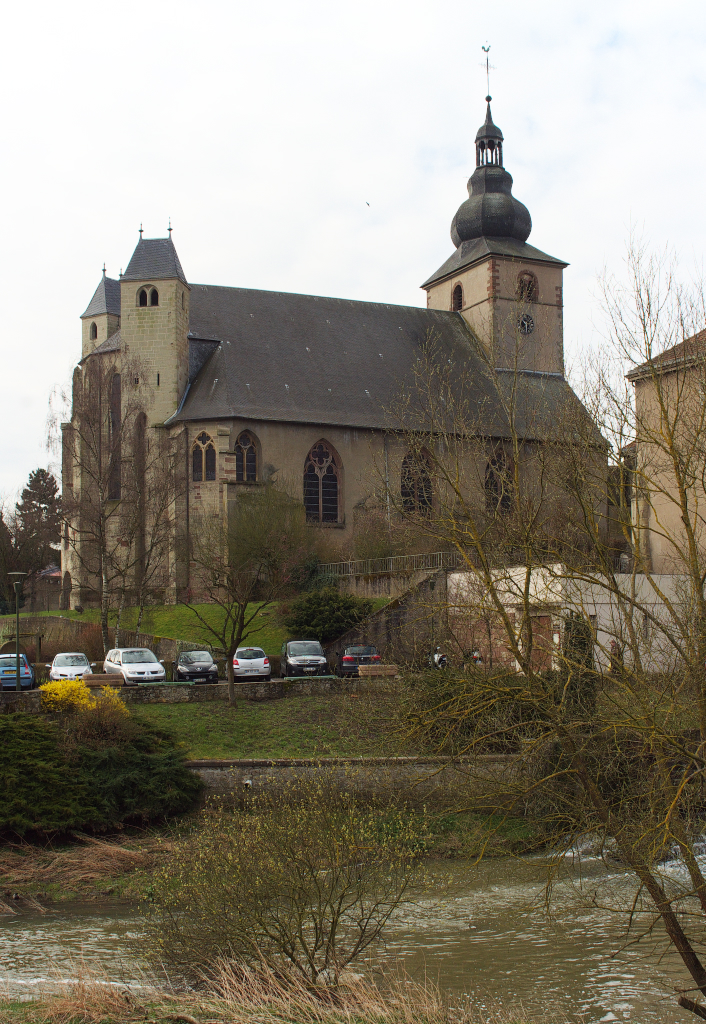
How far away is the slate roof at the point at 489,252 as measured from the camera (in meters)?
51.1

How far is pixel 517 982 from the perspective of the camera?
11.9m

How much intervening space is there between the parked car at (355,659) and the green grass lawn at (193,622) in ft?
11.8

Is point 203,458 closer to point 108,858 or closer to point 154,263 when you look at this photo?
point 154,263

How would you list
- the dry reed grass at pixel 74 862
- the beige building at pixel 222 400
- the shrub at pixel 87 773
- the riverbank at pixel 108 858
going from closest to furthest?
the riverbank at pixel 108 858
the dry reed grass at pixel 74 862
the shrub at pixel 87 773
the beige building at pixel 222 400

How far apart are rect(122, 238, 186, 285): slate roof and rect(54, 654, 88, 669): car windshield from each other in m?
19.8

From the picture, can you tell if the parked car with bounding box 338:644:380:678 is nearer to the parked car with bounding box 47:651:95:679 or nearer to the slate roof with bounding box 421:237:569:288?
the parked car with bounding box 47:651:95:679

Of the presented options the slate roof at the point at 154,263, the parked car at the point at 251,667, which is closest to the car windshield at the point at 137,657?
the parked car at the point at 251,667

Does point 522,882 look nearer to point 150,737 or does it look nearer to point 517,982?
point 517,982

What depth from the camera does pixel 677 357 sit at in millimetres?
12906

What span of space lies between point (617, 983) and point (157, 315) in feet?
115

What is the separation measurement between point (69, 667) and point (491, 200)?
35381mm

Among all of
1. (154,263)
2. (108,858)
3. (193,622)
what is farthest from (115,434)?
(108,858)

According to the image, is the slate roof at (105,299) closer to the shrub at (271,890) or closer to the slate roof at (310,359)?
the slate roof at (310,359)

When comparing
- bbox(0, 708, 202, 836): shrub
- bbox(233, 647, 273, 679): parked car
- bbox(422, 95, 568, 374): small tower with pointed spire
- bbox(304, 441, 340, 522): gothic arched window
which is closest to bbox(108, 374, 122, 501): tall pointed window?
bbox(304, 441, 340, 522): gothic arched window
